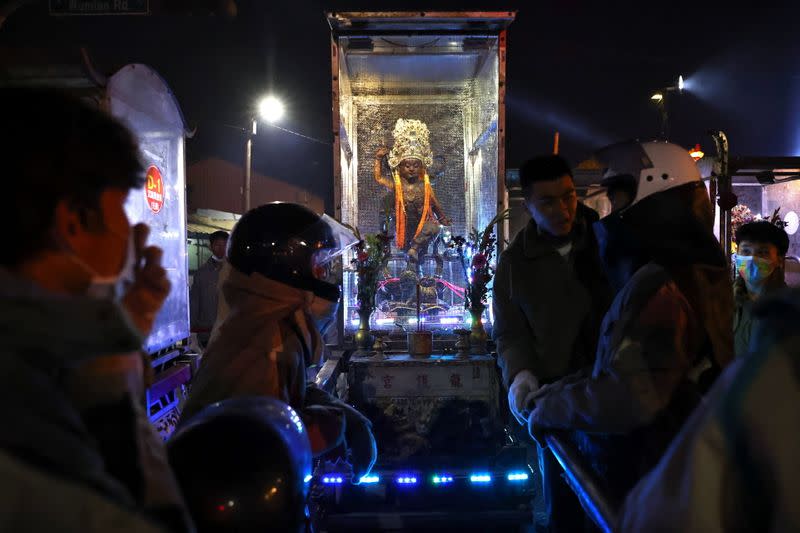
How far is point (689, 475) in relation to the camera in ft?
2.78

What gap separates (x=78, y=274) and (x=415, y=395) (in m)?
5.06

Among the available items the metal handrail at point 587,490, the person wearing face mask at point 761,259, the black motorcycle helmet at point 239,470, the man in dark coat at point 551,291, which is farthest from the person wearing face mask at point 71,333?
the person wearing face mask at point 761,259

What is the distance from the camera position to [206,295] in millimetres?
7719

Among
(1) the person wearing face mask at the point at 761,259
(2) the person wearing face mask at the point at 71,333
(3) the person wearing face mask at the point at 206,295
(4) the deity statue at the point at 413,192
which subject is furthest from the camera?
(4) the deity statue at the point at 413,192

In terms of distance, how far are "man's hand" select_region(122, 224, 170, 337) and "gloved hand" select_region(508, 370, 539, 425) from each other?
220cm

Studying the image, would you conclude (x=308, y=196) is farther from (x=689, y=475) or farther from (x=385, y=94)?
(x=689, y=475)

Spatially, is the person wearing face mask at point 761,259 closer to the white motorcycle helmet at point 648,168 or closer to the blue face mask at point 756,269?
the blue face mask at point 756,269

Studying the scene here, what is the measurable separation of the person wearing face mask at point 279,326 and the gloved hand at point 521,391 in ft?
2.82

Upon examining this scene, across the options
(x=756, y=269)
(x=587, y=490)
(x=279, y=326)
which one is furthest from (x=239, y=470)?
(x=756, y=269)

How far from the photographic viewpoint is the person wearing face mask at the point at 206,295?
25.0ft

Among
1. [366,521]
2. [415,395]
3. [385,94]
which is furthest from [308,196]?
[366,521]

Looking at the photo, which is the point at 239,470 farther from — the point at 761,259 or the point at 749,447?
the point at 761,259

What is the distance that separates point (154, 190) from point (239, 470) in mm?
3303

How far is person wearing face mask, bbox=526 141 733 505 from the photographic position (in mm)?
1912
